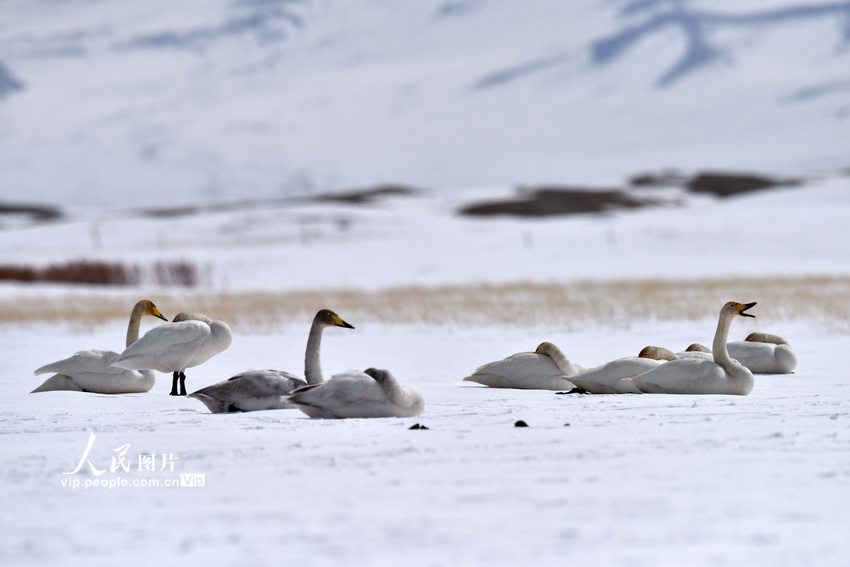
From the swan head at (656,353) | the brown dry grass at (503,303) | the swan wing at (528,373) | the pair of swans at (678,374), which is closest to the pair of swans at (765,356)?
the swan head at (656,353)

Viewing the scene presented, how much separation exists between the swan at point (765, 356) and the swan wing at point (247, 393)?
14.1 feet

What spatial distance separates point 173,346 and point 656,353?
12.1 feet

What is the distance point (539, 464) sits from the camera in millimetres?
5859

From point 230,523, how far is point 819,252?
126 feet

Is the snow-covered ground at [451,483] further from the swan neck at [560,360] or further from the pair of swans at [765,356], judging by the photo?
the pair of swans at [765,356]

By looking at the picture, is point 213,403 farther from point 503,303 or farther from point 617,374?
point 503,303

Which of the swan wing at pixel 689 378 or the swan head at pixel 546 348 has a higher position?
the swan head at pixel 546 348

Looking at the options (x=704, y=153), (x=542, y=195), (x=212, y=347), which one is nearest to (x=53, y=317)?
(x=212, y=347)

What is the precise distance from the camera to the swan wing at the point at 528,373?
30.3 ft

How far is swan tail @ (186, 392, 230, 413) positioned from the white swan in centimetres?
232

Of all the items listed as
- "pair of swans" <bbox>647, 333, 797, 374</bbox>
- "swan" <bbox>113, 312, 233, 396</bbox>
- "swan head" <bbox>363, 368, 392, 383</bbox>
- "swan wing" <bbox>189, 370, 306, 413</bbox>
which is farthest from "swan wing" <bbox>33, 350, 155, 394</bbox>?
"pair of swans" <bbox>647, 333, 797, 374</bbox>

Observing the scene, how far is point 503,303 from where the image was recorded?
22.4 metres

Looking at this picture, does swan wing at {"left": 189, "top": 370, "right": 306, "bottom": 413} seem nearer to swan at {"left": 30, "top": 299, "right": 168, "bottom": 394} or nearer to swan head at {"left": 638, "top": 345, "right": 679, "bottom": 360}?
swan at {"left": 30, "top": 299, "right": 168, "bottom": 394}

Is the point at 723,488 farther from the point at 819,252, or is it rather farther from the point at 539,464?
the point at 819,252
